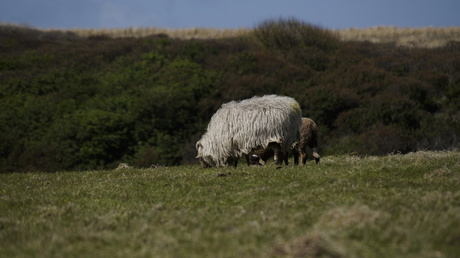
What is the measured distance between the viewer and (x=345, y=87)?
3453 centimetres

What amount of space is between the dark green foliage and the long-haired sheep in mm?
13491

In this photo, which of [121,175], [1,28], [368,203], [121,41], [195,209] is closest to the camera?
[368,203]

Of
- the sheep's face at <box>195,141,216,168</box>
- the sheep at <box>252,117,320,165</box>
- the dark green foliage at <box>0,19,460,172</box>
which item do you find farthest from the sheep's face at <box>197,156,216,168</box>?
the dark green foliage at <box>0,19,460,172</box>

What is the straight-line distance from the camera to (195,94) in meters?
34.7

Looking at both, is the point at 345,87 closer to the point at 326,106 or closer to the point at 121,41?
the point at 326,106

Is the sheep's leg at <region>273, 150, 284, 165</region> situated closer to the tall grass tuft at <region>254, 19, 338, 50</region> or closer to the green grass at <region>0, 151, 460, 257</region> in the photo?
the green grass at <region>0, 151, 460, 257</region>

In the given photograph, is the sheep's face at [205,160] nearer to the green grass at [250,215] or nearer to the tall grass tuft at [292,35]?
the green grass at [250,215]

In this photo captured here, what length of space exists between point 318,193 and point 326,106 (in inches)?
941

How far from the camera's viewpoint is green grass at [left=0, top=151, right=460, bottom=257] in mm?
5152

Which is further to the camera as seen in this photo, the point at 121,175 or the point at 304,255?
the point at 121,175

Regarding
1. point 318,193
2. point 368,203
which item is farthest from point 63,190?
point 368,203

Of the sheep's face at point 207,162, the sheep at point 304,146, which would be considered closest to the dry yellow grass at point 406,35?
the sheep at point 304,146

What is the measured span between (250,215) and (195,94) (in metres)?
28.1

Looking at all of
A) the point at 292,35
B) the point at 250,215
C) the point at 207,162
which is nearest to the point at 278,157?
the point at 207,162
